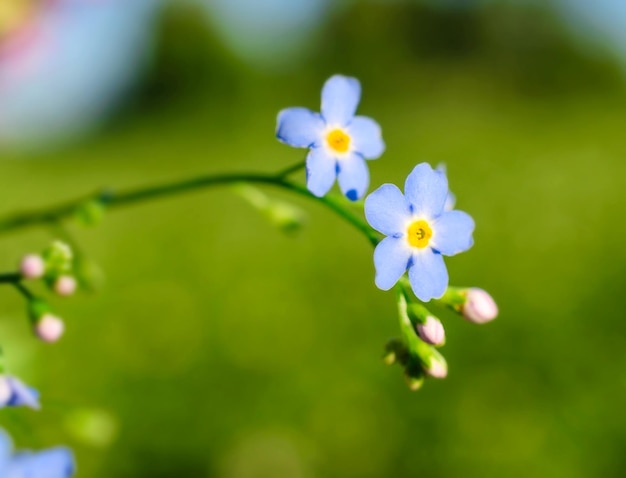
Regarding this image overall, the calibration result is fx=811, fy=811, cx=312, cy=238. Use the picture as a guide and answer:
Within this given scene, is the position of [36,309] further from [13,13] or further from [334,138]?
[13,13]

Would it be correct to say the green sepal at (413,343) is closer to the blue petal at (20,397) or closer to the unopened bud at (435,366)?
the unopened bud at (435,366)

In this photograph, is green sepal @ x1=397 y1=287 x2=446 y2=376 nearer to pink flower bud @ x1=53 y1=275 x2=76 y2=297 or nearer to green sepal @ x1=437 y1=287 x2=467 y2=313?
green sepal @ x1=437 y1=287 x2=467 y2=313

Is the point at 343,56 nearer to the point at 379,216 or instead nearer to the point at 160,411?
the point at 160,411

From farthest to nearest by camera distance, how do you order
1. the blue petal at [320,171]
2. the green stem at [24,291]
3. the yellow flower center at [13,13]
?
the yellow flower center at [13,13], the green stem at [24,291], the blue petal at [320,171]

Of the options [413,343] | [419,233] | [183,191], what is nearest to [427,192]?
[419,233]

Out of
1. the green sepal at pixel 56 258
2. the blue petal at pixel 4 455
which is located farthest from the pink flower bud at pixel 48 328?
the blue petal at pixel 4 455

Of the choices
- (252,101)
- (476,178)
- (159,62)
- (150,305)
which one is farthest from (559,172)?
(159,62)
